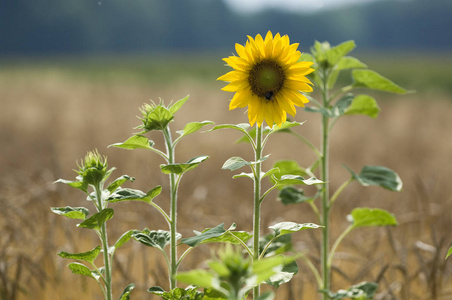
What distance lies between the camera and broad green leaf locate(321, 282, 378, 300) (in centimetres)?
124

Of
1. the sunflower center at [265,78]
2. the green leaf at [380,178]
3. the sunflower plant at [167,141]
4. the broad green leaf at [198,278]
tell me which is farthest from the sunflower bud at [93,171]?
the green leaf at [380,178]

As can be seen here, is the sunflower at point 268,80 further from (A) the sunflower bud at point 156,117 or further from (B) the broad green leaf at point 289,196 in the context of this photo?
(B) the broad green leaf at point 289,196

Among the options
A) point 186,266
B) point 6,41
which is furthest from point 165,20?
point 186,266

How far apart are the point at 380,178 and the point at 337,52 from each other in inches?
13.9

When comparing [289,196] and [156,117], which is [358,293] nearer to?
[289,196]

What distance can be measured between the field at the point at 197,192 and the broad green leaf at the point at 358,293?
0.13 meters

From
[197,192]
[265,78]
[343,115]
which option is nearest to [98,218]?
[265,78]

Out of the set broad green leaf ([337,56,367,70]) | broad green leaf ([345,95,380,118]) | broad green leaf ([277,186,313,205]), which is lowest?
broad green leaf ([277,186,313,205])

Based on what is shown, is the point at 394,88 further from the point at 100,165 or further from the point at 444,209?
the point at 444,209

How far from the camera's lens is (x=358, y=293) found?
4.09 feet

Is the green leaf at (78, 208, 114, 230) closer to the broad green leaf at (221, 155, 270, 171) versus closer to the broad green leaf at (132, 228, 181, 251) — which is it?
the broad green leaf at (132, 228, 181, 251)

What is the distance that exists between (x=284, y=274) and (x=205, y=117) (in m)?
3.98

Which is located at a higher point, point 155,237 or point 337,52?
point 337,52

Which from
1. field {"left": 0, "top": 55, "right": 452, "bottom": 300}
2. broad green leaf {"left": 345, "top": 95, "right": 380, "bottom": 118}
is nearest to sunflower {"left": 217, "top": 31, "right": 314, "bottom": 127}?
broad green leaf {"left": 345, "top": 95, "right": 380, "bottom": 118}
